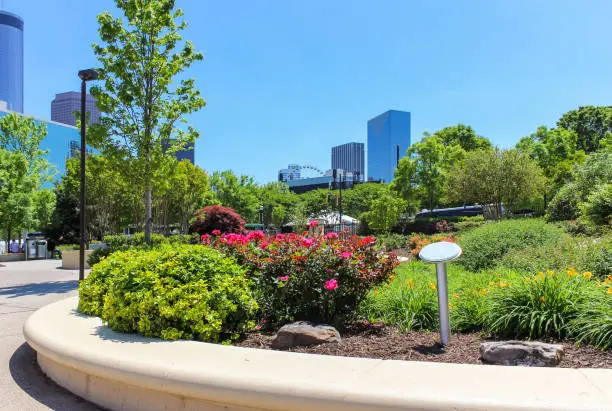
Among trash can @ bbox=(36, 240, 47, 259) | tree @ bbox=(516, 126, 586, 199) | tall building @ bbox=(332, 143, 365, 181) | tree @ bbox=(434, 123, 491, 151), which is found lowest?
trash can @ bbox=(36, 240, 47, 259)

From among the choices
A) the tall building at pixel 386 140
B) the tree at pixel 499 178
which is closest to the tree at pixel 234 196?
the tree at pixel 499 178

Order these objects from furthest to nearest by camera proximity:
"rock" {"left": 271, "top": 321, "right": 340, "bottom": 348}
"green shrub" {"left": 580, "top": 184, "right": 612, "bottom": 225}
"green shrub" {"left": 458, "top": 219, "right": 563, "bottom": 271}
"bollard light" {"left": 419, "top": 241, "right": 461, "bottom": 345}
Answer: "green shrub" {"left": 580, "top": 184, "right": 612, "bottom": 225} → "green shrub" {"left": 458, "top": 219, "right": 563, "bottom": 271} → "rock" {"left": 271, "top": 321, "right": 340, "bottom": 348} → "bollard light" {"left": 419, "top": 241, "right": 461, "bottom": 345}

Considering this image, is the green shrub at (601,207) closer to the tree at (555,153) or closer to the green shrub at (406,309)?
the green shrub at (406,309)

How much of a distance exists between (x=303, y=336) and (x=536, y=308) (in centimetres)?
243

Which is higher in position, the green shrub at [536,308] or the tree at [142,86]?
the tree at [142,86]

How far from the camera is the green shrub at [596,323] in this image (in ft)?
13.2

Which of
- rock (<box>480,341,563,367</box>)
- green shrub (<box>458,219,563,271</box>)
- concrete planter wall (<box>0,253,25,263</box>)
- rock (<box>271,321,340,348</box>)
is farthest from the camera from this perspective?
concrete planter wall (<box>0,253,25,263</box>)

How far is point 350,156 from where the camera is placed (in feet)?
567

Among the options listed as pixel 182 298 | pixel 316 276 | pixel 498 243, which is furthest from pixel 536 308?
pixel 498 243

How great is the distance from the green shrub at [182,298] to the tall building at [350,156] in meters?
164

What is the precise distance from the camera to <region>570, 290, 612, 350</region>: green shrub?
4025 millimetres

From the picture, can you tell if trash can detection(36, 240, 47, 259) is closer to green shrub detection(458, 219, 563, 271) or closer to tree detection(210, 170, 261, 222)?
tree detection(210, 170, 261, 222)

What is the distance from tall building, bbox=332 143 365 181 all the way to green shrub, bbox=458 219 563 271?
6135 inches

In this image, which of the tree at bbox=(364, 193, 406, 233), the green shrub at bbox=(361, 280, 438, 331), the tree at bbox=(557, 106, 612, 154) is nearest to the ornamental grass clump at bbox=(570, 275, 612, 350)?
the green shrub at bbox=(361, 280, 438, 331)
